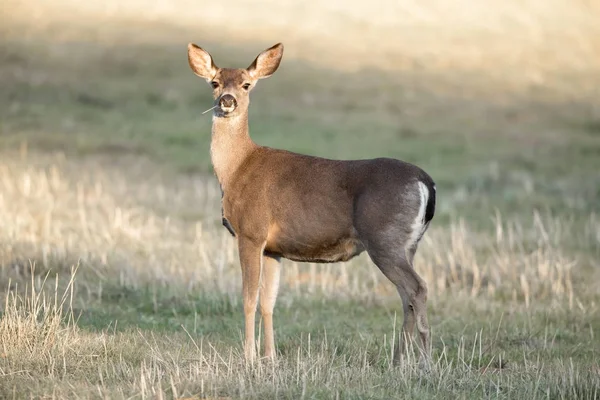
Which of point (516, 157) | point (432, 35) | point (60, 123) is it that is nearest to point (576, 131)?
point (516, 157)

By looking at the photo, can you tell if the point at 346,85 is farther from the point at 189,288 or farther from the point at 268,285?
the point at 268,285

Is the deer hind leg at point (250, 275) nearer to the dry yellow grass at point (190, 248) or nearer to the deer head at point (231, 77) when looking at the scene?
the deer head at point (231, 77)

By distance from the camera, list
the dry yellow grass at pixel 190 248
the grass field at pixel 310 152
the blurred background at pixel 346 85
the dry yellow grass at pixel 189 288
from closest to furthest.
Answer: the dry yellow grass at pixel 189 288 → the grass field at pixel 310 152 → the dry yellow grass at pixel 190 248 → the blurred background at pixel 346 85

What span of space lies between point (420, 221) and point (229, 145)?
2.07 meters

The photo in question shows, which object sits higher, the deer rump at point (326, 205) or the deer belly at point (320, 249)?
the deer rump at point (326, 205)

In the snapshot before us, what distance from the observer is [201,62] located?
394 inches

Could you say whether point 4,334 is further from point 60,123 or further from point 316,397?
point 60,123

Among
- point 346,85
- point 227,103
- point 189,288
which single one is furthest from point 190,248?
point 346,85

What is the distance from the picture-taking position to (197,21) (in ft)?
137

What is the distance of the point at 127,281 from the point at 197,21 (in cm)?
3087

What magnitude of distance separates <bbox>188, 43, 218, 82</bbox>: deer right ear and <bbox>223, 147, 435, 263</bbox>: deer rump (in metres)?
1.08

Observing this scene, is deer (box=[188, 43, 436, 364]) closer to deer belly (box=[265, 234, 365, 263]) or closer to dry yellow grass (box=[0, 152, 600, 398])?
deer belly (box=[265, 234, 365, 263])

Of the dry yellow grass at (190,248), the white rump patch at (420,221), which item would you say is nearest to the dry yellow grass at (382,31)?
the dry yellow grass at (190,248)

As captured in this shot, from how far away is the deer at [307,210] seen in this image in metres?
8.82
